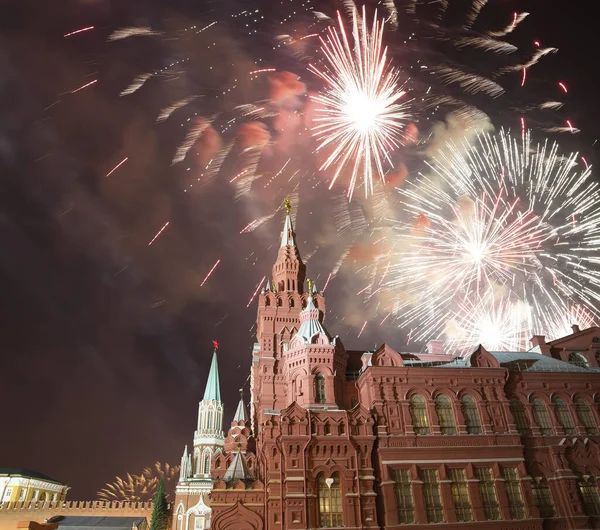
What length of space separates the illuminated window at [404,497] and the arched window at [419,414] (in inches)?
128

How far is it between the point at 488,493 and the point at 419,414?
6647mm

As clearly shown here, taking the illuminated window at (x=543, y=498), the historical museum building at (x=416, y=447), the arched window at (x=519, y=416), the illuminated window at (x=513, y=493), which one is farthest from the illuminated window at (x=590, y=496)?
the illuminated window at (x=513, y=493)

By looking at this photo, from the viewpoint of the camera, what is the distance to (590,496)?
106 ft

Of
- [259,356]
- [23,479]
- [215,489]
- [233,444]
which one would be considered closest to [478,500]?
[215,489]

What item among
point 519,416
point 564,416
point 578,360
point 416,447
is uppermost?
point 578,360

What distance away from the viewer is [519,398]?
35469 millimetres

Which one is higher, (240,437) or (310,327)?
(310,327)

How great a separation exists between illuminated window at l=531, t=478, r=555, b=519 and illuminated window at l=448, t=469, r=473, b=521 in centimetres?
508

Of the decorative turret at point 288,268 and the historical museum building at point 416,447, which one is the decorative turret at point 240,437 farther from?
the decorative turret at point 288,268

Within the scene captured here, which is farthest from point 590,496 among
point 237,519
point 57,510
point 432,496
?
point 57,510

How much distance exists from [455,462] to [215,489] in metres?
16.7

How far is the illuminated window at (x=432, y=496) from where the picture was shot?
29109 millimetres

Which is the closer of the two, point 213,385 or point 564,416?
point 564,416

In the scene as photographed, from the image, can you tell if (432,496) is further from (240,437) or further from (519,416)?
(240,437)
